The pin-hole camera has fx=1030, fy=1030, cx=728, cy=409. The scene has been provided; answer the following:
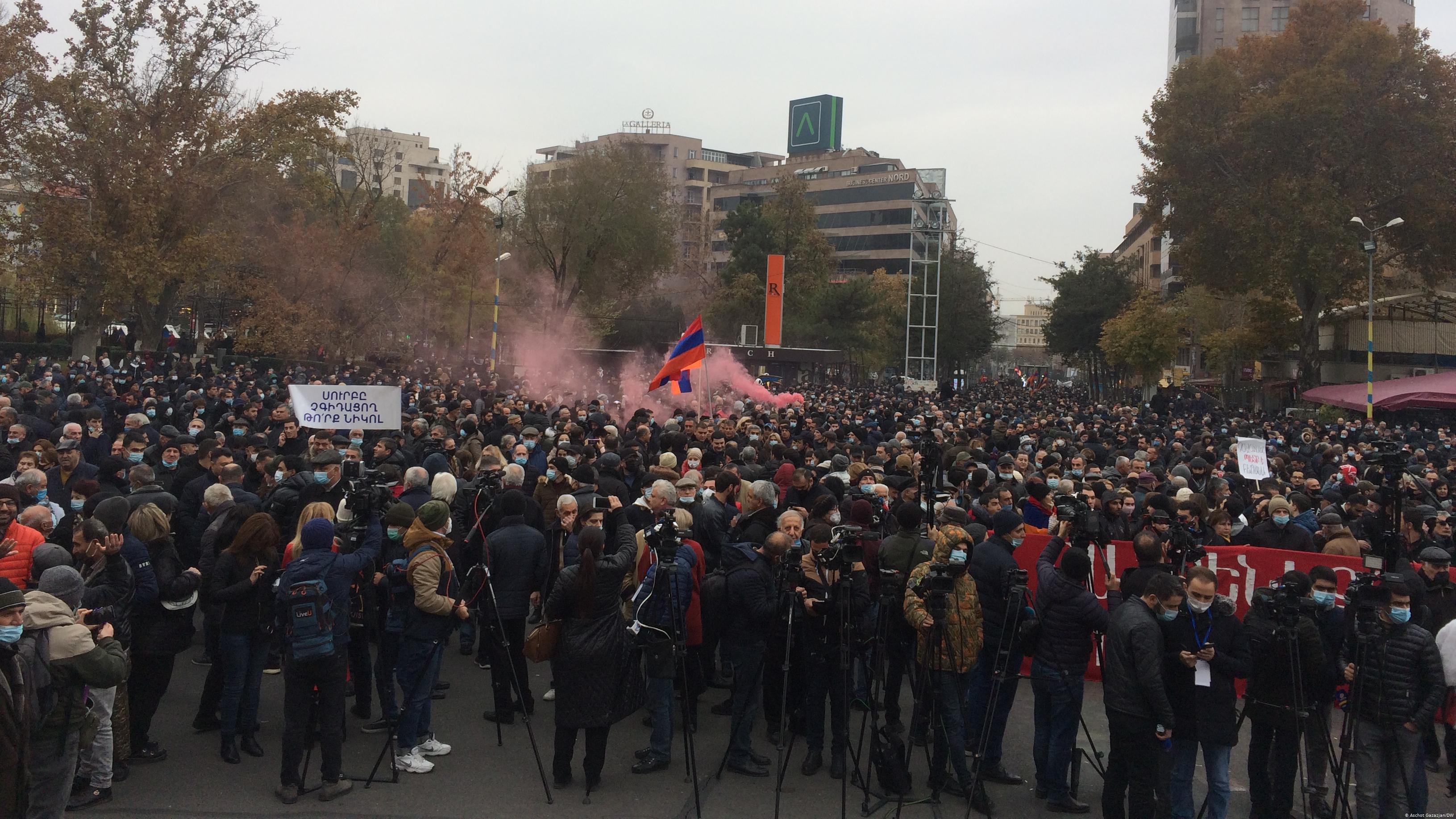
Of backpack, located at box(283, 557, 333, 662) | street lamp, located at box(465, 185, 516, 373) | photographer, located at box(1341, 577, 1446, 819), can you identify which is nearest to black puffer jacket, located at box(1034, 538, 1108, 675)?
photographer, located at box(1341, 577, 1446, 819)

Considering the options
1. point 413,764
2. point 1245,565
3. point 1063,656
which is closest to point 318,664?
point 413,764

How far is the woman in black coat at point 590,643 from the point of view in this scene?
6.08 metres

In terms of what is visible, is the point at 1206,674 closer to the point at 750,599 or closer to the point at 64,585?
the point at 750,599

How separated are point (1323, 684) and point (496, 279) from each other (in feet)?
106

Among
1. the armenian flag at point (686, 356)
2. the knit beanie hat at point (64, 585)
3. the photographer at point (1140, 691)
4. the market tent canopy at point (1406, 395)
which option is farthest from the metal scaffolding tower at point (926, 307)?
the knit beanie hat at point (64, 585)

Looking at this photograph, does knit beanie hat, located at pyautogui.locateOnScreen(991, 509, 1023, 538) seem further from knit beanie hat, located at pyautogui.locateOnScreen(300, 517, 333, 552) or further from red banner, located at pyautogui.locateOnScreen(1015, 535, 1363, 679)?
knit beanie hat, located at pyautogui.locateOnScreen(300, 517, 333, 552)

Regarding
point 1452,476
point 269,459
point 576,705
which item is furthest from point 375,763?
point 1452,476

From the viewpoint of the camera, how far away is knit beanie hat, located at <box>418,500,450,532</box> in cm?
662

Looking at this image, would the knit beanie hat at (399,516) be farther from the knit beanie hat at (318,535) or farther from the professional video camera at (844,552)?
the professional video camera at (844,552)

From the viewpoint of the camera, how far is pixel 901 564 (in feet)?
22.4

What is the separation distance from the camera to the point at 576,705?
6133 millimetres

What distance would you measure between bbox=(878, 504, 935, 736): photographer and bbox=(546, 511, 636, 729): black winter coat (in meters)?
1.76

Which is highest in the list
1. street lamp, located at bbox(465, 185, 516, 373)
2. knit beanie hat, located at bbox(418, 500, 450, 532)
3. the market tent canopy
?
street lamp, located at bbox(465, 185, 516, 373)

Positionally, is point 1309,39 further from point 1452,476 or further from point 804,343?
point 1452,476
